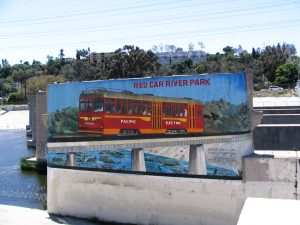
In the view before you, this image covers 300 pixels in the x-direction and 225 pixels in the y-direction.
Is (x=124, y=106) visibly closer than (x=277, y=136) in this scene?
No

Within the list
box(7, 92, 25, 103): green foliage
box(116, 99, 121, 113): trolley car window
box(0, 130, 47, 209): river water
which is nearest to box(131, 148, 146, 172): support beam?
box(116, 99, 121, 113): trolley car window

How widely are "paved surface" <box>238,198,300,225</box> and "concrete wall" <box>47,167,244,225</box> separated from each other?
8808 mm

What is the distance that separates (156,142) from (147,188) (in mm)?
1819

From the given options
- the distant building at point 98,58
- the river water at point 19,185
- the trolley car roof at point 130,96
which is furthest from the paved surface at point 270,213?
the distant building at point 98,58

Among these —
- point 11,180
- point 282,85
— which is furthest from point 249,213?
point 282,85

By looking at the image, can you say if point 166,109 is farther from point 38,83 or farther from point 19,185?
point 38,83

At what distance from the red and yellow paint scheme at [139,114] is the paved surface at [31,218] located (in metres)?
3.86

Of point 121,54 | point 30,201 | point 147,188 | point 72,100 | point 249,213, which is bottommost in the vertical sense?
point 30,201

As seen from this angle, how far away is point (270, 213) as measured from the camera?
700 centimetres

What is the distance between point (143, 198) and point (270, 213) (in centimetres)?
1186

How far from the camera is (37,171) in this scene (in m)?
35.8

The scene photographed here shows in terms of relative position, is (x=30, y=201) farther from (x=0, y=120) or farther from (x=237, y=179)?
(x=0, y=120)

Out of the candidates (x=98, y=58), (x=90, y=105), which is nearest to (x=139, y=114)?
(x=90, y=105)

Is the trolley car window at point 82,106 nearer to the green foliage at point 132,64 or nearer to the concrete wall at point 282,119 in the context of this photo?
the concrete wall at point 282,119
